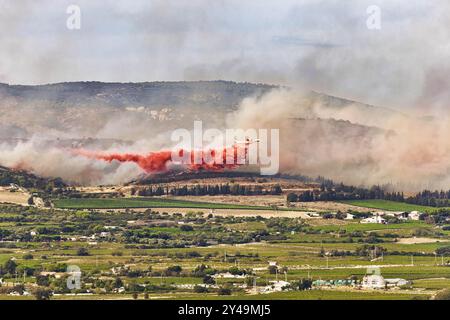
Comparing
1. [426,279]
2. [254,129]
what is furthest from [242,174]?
[426,279]

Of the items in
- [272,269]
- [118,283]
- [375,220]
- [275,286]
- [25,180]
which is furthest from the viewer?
[25,180]

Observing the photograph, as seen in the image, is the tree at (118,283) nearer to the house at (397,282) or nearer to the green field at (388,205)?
the house at (397,282)

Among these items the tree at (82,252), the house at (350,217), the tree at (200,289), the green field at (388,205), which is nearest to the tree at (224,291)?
the tree at (200,289)

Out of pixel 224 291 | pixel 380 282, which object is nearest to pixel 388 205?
pixel 380 282

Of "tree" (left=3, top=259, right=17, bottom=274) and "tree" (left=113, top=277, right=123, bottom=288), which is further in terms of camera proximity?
"tree" (left=3, top=259, right=17, bottom=274)

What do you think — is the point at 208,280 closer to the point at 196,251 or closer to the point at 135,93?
the point at 196,251

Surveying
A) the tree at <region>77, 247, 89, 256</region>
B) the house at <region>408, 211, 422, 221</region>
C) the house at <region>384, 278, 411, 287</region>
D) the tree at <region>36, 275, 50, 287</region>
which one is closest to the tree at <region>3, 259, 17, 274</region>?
the tree at <region>36, 275, 50, 287</region>

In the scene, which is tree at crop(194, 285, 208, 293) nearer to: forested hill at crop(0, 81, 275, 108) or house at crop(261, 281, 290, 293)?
house at crop(261, 281, 290, 293)
